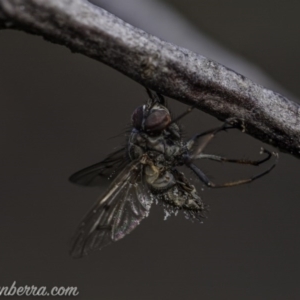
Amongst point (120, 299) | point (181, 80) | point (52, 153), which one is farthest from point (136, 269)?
point (181, 80)

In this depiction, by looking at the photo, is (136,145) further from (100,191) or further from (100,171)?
(100,191)

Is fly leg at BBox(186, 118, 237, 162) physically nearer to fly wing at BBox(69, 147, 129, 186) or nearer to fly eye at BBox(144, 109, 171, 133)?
fly eye at BBox(144, 109, 171, 133)

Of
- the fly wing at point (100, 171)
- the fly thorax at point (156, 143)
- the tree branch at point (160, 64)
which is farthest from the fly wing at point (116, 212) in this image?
the tree branch at point (160, 64)

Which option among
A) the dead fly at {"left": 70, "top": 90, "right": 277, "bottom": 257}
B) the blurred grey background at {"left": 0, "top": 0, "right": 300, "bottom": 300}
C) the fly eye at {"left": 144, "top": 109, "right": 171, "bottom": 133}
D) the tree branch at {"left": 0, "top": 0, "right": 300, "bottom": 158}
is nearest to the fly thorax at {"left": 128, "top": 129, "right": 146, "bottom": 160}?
the dead fly at {"left": 70, "top": 90, "right": 277, "bottom": 257}

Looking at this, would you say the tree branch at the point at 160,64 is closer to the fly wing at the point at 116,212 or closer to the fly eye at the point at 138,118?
the fly eye at the point at 138,118

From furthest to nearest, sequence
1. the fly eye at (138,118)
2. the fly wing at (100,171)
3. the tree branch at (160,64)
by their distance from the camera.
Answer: the fly wing at (100,171) → the fly eye at (138,118) → the tree branch at (160,64)

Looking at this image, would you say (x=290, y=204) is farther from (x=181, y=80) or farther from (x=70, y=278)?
(x=181, y=80)
